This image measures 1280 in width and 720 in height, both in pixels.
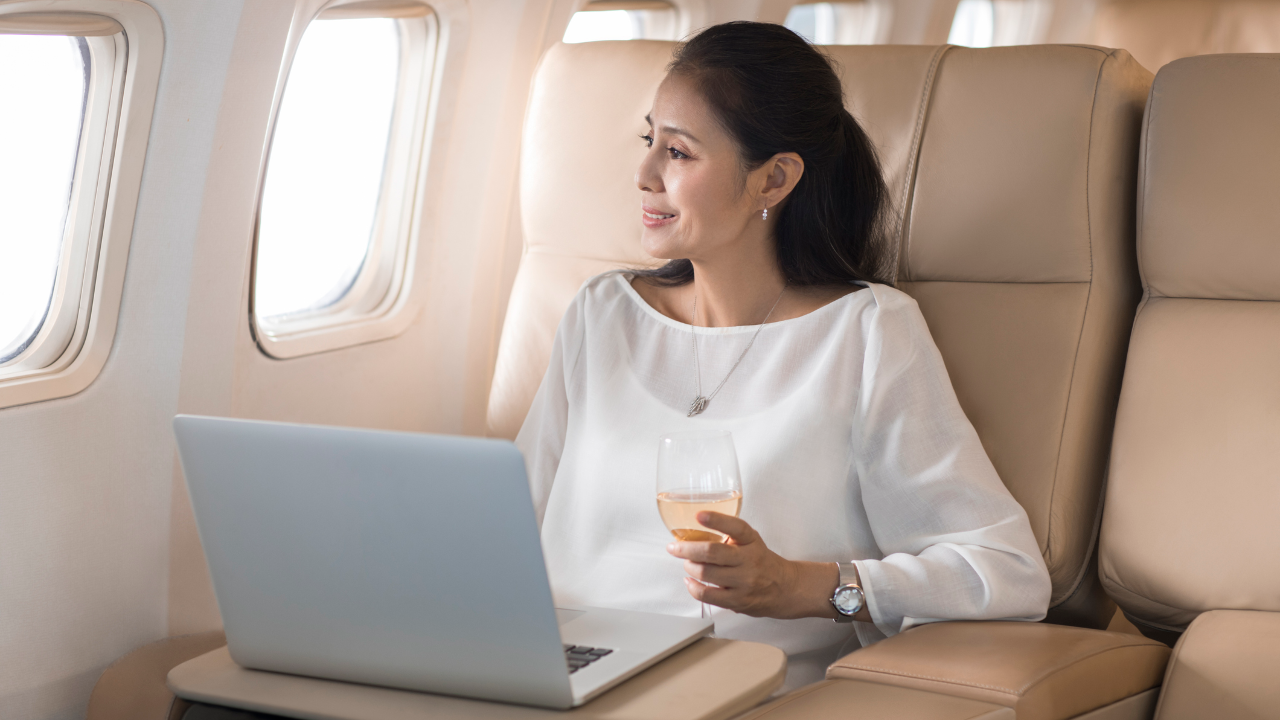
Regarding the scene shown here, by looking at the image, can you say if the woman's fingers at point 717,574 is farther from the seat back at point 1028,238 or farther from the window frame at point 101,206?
the window frame at point 101,206

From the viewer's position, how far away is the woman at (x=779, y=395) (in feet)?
4.81

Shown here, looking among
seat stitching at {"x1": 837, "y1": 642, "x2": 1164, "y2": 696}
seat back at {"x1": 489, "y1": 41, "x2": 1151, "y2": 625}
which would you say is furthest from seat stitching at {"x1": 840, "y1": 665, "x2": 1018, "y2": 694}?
seat back at {"x1": 489, "y1": 41, "x2": 1151, "y2": 625}

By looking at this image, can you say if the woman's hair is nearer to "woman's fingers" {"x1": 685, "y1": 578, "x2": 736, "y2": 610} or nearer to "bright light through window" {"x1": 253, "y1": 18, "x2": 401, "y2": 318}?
"woman's fingers" {"x1": 685, "y1": 578, "x2": 736, "y2": 610}

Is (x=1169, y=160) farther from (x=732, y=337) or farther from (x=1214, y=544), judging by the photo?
(x=732, y=337)

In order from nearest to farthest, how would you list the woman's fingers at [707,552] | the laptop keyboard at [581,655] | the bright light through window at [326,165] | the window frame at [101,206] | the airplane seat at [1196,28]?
the laptop keyboard at [581,655] < the woman's fingers at [707,552] < the window frame at [101,206] < the bright light through window at [326,165] < the airplane seat at [1196,28]

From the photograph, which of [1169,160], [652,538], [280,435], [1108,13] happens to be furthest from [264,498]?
[1108,13]

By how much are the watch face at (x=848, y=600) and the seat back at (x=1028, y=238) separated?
1.22ft

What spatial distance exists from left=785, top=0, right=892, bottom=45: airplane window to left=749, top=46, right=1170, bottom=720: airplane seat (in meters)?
3.07

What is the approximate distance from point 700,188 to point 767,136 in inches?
4.8

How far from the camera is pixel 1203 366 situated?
1617 mm

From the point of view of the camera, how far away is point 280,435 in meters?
1.03

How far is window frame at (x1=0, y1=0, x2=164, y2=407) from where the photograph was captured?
177 centimetres

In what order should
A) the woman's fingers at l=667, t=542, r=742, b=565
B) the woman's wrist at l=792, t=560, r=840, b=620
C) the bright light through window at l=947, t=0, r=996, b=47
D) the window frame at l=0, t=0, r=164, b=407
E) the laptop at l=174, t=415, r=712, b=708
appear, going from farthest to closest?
the bright light through window at l=947, t=0, r=996, b=47, the window frame at l=0, t=0, r=164, b=407, the woman's wrist at l=792, t=560, r=840, b=620, the woman's fingers at l=667, t=542, r=742, b=565, the laptop at l=174, t=415, r=712, b=708

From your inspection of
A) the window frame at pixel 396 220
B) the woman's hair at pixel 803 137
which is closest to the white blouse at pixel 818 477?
the woman's hair at pixel 803 137
